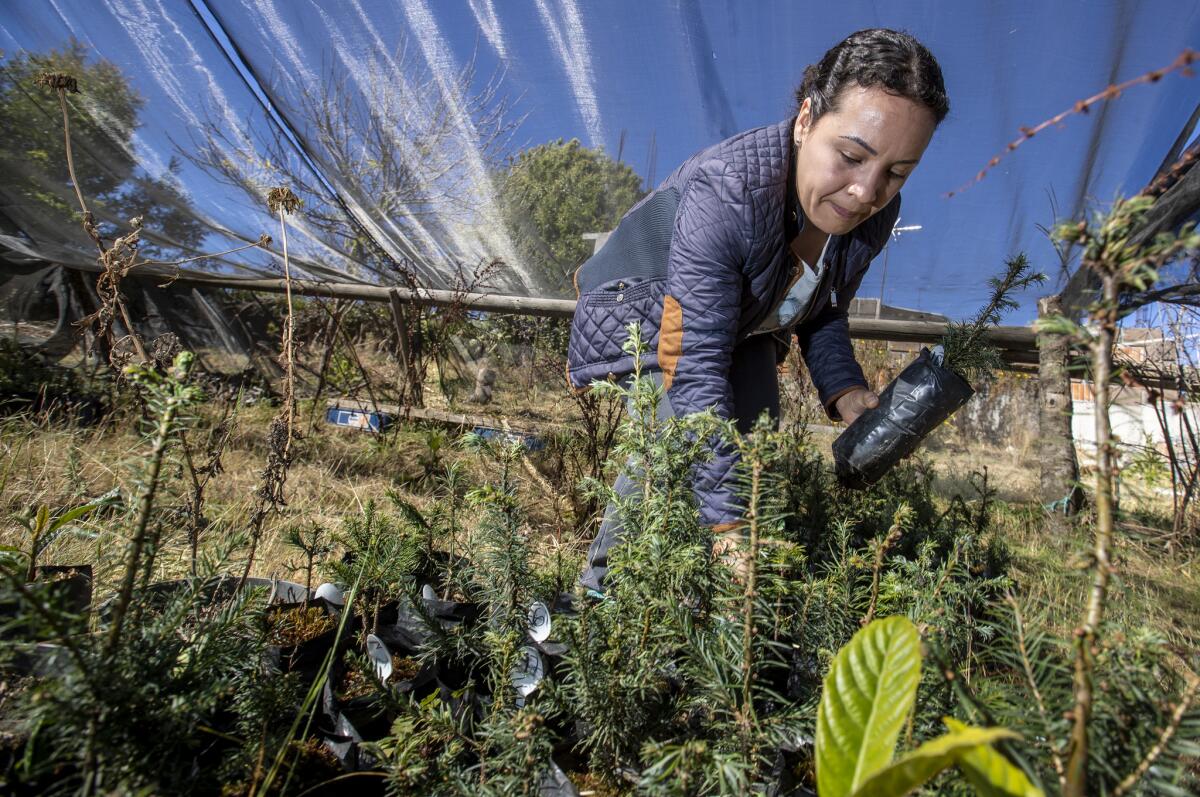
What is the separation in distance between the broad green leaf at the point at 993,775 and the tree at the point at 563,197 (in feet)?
13.7

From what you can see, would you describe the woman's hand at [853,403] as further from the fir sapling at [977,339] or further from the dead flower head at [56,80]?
the dead flower head at [56,80]

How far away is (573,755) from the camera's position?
0.98 meters

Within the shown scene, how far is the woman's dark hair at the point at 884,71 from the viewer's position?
5.61 feet

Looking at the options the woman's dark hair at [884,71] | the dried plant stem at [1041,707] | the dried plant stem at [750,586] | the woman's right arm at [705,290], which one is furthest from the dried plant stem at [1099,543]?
the woman's dark hair at [884,71]

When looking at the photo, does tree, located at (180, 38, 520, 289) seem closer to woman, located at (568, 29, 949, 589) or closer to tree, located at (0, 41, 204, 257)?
tree, located at (0, 41, 204, 257)

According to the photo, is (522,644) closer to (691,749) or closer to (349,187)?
(691,749)

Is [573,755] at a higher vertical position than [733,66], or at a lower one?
lower

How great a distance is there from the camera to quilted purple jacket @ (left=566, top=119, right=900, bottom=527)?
1756 millimetres

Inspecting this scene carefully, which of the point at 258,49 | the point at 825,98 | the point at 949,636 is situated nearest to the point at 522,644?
the point at 949,636

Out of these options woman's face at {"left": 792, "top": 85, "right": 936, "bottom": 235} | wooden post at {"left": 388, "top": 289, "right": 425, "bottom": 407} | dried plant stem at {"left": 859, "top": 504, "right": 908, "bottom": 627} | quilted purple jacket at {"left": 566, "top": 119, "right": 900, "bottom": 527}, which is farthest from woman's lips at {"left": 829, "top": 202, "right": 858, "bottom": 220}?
wooden post at {"left": 388, "top": 289, "right": 425, "bottom": 407}

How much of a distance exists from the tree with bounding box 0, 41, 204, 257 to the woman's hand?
4549 mm

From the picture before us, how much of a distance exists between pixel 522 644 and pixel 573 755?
0.19 metres

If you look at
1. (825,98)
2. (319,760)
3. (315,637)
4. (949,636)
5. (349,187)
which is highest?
(349,187)

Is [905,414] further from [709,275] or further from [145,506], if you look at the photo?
[145,506]
